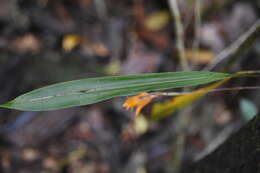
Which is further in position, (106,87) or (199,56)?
(199,56)

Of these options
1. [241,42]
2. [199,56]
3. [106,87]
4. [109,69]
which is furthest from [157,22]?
[106,87]

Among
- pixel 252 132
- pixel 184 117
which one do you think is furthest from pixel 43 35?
pixel 252 132

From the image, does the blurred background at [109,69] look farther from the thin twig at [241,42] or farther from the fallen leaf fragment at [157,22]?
the thin twig at [241,42]

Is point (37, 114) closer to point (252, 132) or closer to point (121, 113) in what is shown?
point (121, 113)

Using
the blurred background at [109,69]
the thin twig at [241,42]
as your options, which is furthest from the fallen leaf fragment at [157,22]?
the thin twig at [241,42]

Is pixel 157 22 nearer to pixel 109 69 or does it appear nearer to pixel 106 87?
pixel 109 69
